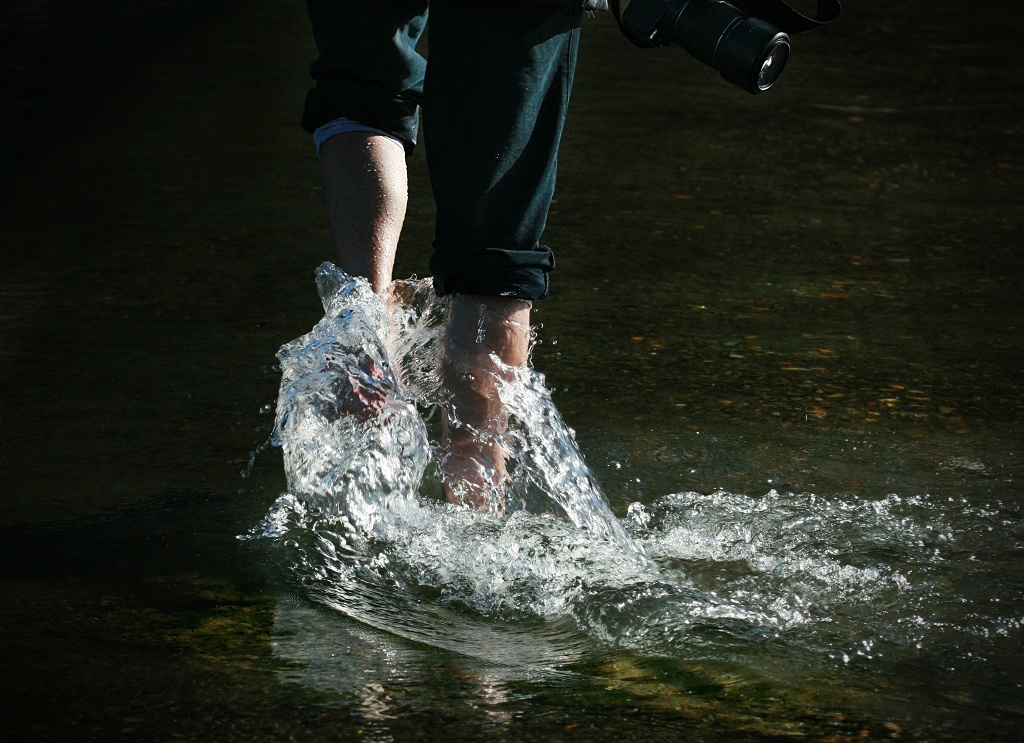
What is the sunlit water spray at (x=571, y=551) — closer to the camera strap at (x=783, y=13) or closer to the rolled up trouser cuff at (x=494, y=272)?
the rolled up trouser cuff at (x=494, y=272)

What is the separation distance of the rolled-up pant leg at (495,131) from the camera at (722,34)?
0.39 ft

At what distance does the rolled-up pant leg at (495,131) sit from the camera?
208 cm

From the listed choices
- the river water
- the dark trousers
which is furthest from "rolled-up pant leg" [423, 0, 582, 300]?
the river water

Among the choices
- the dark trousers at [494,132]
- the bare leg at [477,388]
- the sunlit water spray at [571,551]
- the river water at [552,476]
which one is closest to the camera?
the river water at [552,476]

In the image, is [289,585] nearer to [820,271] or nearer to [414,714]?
[414,714]

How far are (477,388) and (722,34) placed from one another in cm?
64

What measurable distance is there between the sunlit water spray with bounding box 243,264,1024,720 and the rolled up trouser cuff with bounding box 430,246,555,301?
164 mm

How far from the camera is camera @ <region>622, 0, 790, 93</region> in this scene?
2.09 m

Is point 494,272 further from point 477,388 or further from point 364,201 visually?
point 364,201

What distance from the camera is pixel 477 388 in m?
2.24

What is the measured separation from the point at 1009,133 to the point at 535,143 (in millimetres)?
3883

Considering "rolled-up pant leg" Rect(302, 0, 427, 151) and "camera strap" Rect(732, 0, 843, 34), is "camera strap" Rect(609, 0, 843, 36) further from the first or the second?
"rolled-up pant leg" Rect(302, 0, 427, 151)

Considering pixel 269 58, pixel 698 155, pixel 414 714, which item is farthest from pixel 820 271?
pixel 269 58

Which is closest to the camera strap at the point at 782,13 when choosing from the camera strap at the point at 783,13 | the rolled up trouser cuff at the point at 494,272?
the camera strap at the point at 783,13
